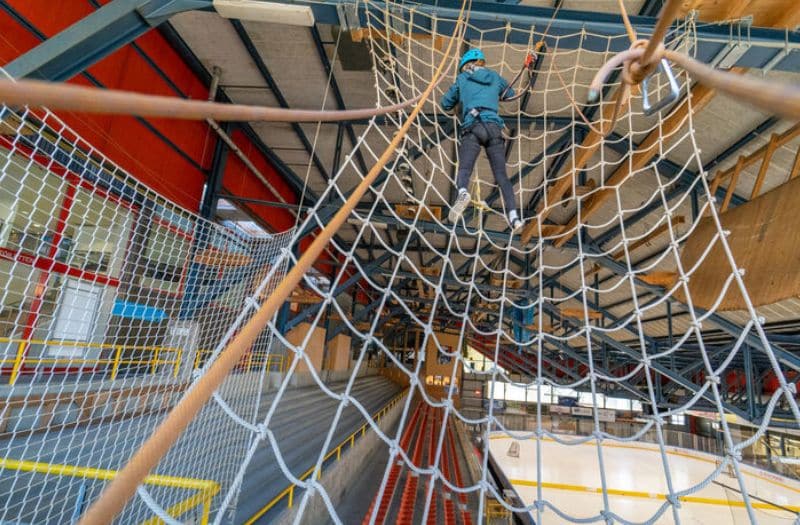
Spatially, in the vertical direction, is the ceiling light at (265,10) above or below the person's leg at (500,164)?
above

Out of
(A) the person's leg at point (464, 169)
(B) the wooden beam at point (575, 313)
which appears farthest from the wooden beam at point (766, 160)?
(B) the wooden beam at point (575, 313)

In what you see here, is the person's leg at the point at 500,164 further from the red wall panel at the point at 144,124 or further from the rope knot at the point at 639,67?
the red wall panel at the point at 144,124

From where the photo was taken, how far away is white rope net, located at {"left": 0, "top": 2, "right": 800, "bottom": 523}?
2262 mm

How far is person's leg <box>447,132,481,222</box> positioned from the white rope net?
371mm

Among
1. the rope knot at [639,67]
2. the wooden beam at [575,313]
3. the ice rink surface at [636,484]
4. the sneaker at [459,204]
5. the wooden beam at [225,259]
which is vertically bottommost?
the ice rink surface at [636,484]

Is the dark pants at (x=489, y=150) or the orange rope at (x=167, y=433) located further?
the dark pants at (x=489, y=150)

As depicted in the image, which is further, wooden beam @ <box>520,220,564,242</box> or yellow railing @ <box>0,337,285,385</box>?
wooden beam @ <box>520,220,564,242</box>

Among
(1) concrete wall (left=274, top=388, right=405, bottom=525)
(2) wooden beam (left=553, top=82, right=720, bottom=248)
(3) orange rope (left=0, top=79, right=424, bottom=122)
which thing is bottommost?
(1) concrete wall (left=274, top=388, right=405, bottom=525)

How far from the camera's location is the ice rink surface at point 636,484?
30.9 ft

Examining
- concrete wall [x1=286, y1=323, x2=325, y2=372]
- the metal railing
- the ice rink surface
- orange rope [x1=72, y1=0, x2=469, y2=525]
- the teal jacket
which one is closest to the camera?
orange rope [x1=72, y1=0, x2=469, y2=525]

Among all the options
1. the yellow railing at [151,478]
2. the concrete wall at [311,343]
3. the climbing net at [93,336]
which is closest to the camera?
the yellow railing at [151,478]

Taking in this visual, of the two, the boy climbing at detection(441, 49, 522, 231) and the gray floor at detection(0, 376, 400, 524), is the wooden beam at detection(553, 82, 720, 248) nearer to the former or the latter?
the boy climbing at detection(441, 49, 522, 231)

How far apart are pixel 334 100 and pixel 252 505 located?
5626 millimetres

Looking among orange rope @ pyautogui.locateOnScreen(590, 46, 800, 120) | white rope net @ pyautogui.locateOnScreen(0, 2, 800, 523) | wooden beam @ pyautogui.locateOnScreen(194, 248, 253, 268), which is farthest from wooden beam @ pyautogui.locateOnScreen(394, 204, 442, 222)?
orange rope @ pyautogui.locateOnScreen(590, 46, 800, 120)
